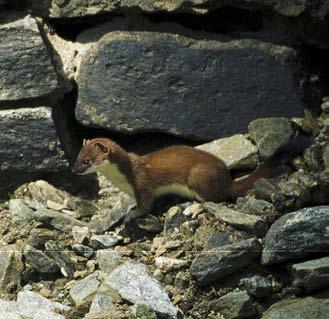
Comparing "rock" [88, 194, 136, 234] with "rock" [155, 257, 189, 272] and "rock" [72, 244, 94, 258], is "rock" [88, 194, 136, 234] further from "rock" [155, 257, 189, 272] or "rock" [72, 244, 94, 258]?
"rock" [155, 257, 189, 272]

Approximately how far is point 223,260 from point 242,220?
12.6 inches

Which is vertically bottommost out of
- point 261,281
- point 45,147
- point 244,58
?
point 261,281

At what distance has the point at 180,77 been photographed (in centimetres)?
574

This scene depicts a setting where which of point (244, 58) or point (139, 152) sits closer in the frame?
point (244, 58)

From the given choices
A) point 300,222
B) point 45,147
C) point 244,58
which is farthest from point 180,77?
point 300,222

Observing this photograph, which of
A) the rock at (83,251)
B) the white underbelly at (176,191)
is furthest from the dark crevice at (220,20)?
the rock at (83,251)

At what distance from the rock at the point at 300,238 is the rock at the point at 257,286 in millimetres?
90

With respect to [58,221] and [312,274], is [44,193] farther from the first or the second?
[312,274]

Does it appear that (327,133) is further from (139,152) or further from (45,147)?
(45,147)

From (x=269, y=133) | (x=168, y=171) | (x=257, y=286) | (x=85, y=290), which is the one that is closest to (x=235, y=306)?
(x=257, y=286)

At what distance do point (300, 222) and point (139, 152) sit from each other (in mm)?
1485

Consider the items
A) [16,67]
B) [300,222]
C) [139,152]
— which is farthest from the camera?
[139,152]

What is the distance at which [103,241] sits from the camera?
5328 mm

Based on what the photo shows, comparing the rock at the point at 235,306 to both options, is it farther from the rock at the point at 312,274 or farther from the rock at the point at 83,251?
Answer: the rock at the point at 83,251
